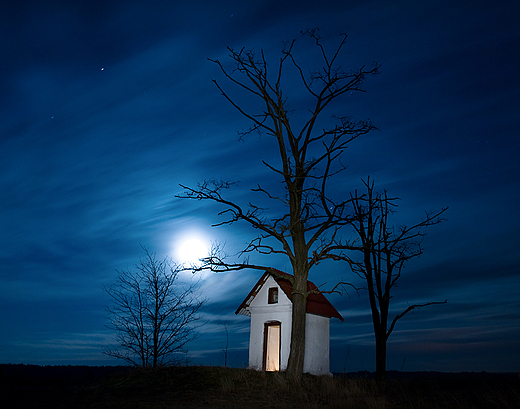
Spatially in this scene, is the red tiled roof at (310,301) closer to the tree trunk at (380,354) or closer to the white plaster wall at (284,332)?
the white plaster wall at (284,332)

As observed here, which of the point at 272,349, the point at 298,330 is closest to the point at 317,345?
the point at 272,349

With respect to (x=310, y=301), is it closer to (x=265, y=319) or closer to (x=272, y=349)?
(x=265, y=319)

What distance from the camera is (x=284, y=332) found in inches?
890

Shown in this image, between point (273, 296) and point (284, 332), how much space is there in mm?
2535

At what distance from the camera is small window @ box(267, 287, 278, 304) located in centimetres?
2416

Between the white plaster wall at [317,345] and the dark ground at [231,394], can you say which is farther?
the white plaster wall at [317,345]

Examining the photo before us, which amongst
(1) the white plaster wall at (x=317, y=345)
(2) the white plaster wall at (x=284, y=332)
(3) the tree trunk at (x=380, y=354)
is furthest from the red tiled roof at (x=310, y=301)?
(3) the tree trunk at (x=380, y=354)

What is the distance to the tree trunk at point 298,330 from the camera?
16.0m

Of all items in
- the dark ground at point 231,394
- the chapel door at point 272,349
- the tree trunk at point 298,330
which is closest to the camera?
the dark ground at point 231,394

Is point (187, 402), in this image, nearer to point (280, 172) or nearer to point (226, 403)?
point (226, 403)

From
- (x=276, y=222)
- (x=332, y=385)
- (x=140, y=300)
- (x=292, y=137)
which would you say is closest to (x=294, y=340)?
(x=332, y=385)

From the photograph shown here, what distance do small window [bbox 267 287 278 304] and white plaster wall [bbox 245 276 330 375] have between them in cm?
21

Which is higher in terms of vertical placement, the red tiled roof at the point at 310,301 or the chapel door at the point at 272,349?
the red tiled roof at the point at 310,301

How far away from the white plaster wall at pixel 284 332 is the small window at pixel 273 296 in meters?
0.21
